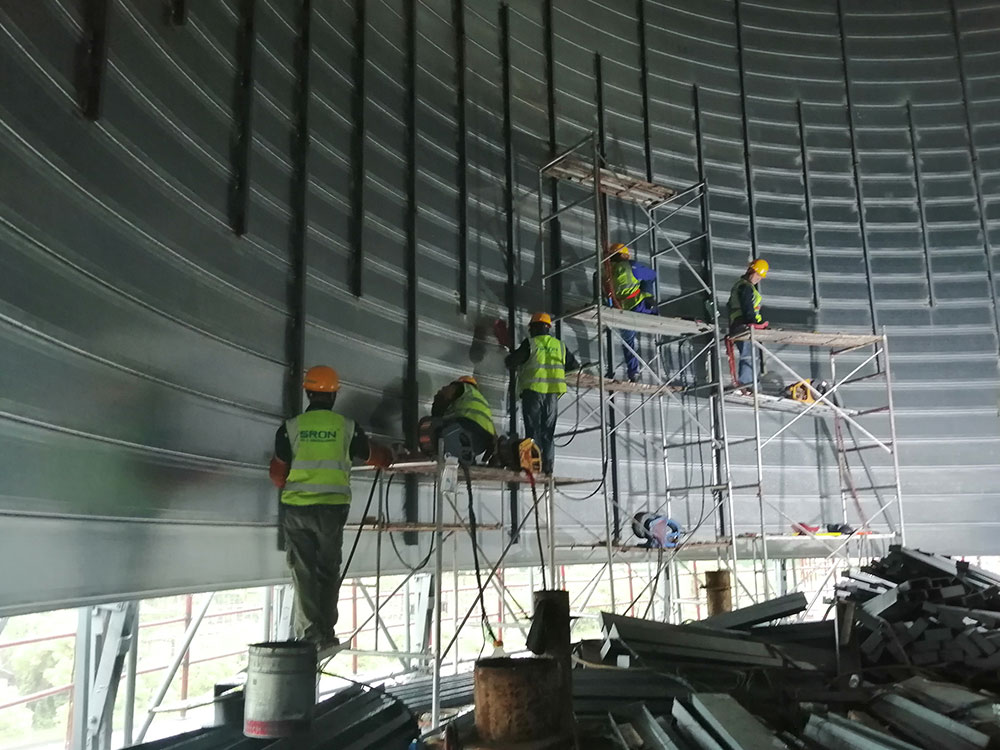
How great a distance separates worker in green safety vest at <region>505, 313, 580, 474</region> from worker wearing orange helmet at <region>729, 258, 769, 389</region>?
9.94 feet

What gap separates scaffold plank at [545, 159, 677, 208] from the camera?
9328mm

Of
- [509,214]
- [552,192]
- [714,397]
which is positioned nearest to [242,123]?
[509,214]

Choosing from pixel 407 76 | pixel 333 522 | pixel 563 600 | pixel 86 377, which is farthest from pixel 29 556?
pixel 407 76


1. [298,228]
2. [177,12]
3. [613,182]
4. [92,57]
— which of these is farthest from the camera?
[613,182]

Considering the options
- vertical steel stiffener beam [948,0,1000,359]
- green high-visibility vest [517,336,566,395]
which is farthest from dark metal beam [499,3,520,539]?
vertical steel stiffener beam [948,0,1000,359]

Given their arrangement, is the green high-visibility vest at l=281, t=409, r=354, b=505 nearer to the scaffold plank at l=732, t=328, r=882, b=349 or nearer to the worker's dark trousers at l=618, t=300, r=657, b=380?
the worker's dark trousers at l=618, t=300, r=657, b=380

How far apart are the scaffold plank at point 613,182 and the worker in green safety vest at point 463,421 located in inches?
150

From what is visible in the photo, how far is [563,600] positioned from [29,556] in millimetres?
3099

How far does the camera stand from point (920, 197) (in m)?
12.0

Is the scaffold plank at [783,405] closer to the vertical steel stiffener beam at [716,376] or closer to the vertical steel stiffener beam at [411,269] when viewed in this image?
the vertical steel stiffener beam at [716,376]

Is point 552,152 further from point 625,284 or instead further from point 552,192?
point 625,284

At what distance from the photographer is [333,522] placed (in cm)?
551

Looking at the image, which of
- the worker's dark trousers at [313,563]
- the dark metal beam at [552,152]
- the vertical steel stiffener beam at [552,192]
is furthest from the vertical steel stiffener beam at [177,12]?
the dark metal beam at [552,152]

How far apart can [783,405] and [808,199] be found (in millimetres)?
3338
